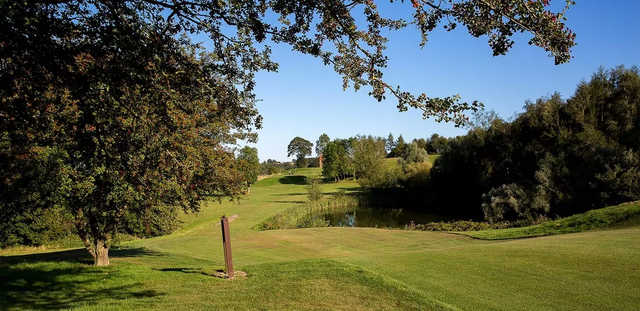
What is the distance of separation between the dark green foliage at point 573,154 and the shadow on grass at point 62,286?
33292mm

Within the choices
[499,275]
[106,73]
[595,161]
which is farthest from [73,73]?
[595,161]

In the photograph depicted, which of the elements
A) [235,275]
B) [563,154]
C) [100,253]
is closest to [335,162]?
[563,154]

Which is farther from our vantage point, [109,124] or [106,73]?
[109,124]

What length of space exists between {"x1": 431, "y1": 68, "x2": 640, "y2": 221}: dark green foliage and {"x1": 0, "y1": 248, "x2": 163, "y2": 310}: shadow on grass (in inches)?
1311

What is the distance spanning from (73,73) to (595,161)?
39547 millimetres

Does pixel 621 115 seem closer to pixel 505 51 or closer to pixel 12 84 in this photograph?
pixel 505 51

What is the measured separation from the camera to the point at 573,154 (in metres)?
35.1

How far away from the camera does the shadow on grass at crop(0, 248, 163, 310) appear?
25.2 ft

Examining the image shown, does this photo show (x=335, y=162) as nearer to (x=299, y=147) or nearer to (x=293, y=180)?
(x=293, y=180)

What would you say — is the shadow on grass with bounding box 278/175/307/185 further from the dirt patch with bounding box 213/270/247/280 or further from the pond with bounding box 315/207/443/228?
the dirt patch with bounding box 213/270/247/280

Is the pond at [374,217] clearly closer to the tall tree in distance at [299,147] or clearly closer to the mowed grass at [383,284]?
the mowed grass at [383,284]

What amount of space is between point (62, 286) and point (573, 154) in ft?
133

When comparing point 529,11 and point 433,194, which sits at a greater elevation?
point 529,11

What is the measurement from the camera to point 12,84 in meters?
5.21
